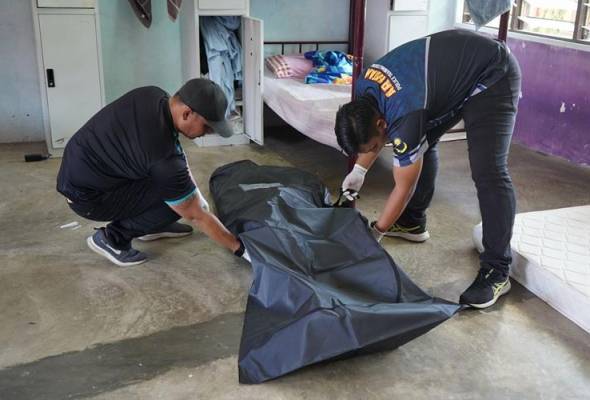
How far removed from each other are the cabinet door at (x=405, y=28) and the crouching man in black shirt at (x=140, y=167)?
9.08 feet

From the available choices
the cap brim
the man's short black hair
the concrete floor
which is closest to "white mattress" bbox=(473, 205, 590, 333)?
the concrete floor

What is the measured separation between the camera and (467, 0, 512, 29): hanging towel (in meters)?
3.31

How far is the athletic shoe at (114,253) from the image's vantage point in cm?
269

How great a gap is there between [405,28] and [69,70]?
2.52m

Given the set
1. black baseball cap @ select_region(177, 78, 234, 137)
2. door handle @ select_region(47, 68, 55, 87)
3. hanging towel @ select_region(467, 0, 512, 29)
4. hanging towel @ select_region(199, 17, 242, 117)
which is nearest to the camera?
black baseball cap @ select_region(177, 78, 234, 137)

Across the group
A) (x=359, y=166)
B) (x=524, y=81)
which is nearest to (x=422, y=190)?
(x=359, y=166)

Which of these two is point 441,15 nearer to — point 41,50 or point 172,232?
point 41,50

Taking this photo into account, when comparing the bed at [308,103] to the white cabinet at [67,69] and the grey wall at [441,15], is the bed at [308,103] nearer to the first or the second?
the white cabinet at [67,69]

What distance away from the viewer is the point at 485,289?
2422 mm

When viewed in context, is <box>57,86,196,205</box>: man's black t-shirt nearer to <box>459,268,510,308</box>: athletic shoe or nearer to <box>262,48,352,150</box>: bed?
<box>459,268,510,308</box>: athletic shoe

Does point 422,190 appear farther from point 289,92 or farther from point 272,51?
point 272,51

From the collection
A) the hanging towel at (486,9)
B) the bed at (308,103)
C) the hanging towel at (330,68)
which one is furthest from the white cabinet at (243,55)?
the hanging towel at (486,9)

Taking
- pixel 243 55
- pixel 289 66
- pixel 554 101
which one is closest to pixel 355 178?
pixel 243 55

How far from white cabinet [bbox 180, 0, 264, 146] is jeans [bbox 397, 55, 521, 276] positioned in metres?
2.10
